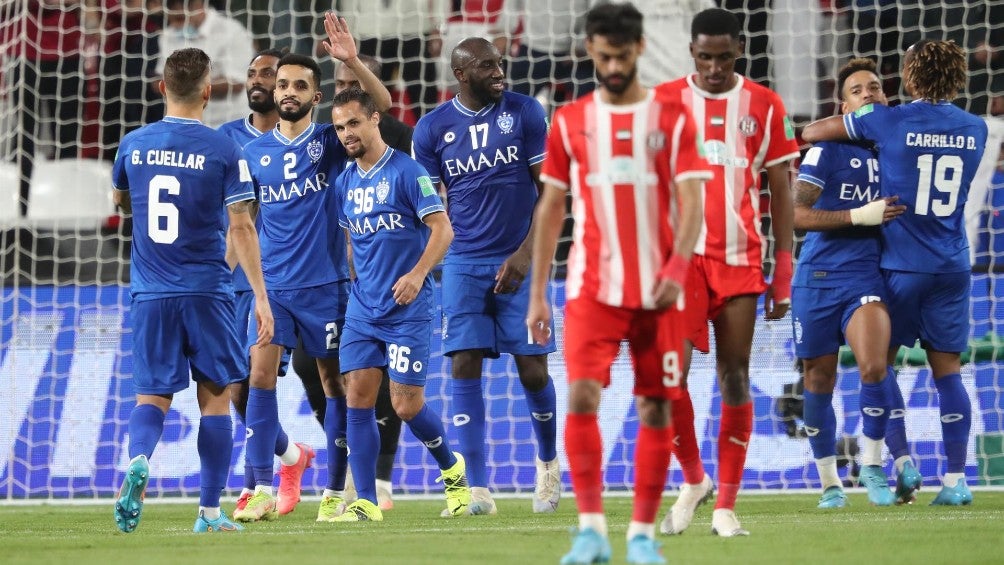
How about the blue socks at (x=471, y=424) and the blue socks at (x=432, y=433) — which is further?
the blue socks at (x=471, y=424)

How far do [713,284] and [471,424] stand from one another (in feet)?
7.88

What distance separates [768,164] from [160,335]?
264 centimetres

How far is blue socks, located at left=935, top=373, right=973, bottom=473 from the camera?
764 cm

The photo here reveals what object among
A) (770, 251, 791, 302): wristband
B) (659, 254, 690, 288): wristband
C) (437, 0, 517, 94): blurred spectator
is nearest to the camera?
(659, 254, 690, 288): wristband

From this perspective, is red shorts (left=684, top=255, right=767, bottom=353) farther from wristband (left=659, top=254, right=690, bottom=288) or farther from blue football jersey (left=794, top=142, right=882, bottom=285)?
blue football jersey (left=794, top=142, right=882, bottom=285)

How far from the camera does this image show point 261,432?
7367 millimetres

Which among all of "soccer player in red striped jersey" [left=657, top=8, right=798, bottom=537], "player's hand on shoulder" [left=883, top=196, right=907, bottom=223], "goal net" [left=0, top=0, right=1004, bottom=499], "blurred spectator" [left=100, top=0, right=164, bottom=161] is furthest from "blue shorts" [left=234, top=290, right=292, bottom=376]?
"blurred spectator" [left=100, top=0, right=164, bottom=161]

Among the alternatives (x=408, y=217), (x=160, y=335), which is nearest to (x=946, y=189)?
(x=408, y=217)

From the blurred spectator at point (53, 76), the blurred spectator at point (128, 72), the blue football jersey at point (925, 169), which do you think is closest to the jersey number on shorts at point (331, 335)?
the blue football jersey at point (925, 169)

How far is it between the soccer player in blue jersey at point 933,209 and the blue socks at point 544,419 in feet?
6.17

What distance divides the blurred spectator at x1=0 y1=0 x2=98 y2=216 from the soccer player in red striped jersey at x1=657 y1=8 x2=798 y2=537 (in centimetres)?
683

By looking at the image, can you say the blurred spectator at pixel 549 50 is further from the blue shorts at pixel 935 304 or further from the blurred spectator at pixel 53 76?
the blue shorts at pixel 935 304

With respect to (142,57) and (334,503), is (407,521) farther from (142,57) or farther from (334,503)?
Result: (142,57)

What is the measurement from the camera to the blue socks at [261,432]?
7.34m
